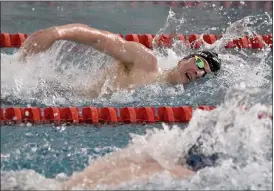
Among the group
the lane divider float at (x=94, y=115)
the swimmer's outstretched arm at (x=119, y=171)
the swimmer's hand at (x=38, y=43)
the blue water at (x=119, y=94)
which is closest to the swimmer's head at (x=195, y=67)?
the blue water at (x=119, y=94)

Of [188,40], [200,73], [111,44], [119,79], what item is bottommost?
[188,40]

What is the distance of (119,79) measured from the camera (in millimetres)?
4336

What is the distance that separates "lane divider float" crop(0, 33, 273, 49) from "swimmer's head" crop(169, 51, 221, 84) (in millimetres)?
1110

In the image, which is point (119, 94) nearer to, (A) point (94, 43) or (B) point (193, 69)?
(A) point (94, 43)

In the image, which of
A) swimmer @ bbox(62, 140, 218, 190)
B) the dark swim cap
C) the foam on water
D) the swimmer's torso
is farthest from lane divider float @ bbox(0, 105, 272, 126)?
swimmer @ bbox(62, 140, 218, 190)

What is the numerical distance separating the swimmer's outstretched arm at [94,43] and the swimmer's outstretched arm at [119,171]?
123 cm

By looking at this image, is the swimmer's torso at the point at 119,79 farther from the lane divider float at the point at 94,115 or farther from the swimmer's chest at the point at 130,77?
the lane divider float at the point at 94,115

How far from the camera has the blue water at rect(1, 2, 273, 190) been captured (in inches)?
119

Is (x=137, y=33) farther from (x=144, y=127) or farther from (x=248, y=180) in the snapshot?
(x=248, y=180)

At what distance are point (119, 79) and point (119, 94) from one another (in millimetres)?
108

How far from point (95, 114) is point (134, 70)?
0.58m

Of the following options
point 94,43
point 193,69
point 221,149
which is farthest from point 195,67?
point 221,149

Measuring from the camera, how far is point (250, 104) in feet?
10.6

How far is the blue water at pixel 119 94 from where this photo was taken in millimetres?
3029
